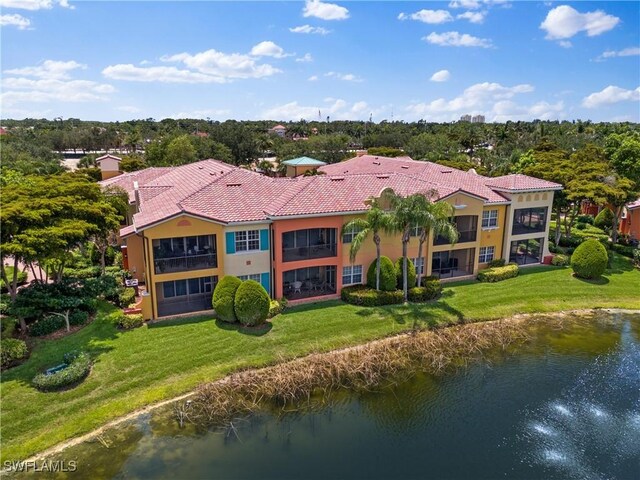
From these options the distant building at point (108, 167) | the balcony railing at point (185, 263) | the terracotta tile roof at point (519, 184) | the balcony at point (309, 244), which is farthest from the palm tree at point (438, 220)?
the distant building at point (108, 167)

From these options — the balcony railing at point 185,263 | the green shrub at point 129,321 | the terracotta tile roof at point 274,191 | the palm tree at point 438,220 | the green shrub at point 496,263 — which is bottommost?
the green shrub at point 129,321

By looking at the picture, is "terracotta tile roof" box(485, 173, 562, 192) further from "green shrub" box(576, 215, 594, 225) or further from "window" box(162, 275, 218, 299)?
"window" box(162, 275, 218, 299)

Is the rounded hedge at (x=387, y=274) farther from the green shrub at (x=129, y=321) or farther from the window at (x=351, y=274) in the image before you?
the green shrub at (x=129, y=321)

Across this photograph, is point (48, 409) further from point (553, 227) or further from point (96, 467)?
point (553, 227)

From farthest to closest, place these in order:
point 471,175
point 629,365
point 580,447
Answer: point 471,175 < point 629,365 < point 580,447

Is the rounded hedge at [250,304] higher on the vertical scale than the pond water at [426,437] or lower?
higher

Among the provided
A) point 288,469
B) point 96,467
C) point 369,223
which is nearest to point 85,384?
point 96,467

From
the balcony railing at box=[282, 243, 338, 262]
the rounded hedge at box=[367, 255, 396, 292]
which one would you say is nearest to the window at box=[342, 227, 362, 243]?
the balcony railing at box=[282, 243, 338, 262]
